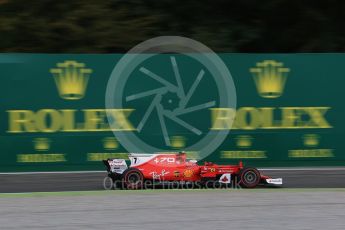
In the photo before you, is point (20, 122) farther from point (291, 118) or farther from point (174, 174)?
point (291, 118)

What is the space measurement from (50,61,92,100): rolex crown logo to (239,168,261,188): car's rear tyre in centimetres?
354

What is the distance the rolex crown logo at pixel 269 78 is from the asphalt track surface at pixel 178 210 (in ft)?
9.43

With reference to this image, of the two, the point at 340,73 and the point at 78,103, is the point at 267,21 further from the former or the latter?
the point at 78,103

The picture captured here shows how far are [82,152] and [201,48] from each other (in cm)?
491

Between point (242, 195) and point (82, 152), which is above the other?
point (82, 152)

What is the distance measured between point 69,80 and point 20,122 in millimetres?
1094

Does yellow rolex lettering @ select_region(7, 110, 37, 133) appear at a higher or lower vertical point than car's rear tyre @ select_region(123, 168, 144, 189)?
higher

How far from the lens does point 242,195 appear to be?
8.88 meters

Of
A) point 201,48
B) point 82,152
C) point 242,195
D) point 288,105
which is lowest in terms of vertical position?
point 242,195

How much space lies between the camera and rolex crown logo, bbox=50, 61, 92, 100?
1153cm

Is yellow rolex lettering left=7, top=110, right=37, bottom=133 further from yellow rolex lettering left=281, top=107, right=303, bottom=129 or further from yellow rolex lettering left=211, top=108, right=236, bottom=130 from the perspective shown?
yellow rolex lettering left=281, top=107, right=303, bottom=129

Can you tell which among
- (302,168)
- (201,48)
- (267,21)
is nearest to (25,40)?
(201,48)
